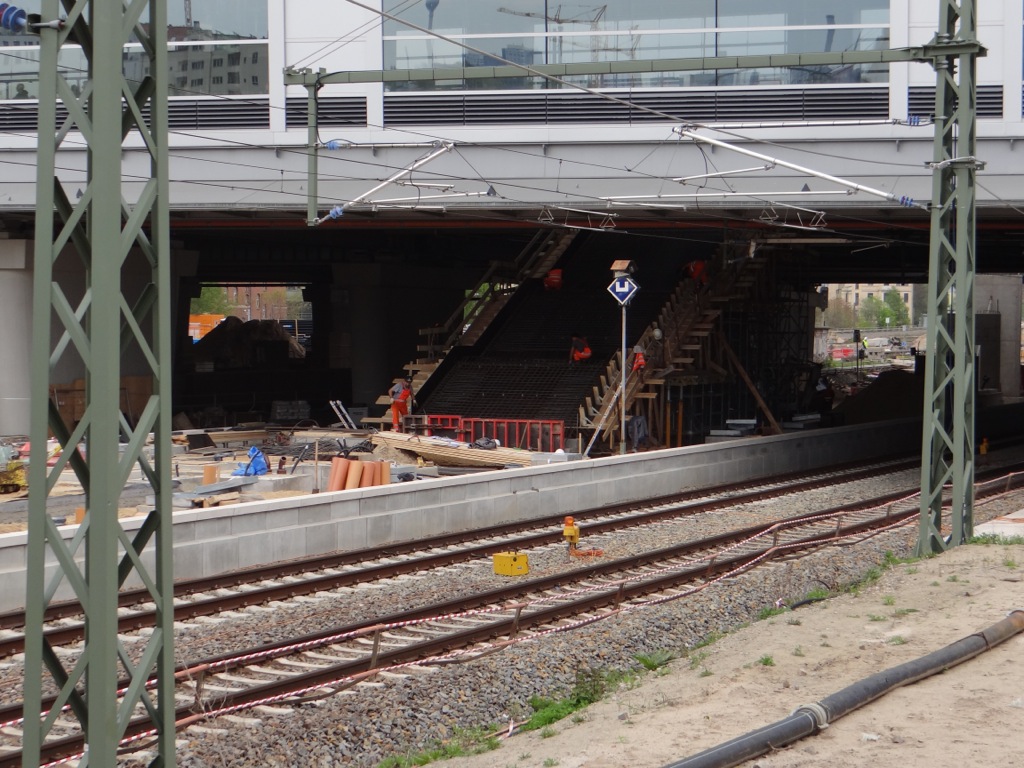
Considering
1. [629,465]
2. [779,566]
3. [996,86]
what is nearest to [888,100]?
[996,86]

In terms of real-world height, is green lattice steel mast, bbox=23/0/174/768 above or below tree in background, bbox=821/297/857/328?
below

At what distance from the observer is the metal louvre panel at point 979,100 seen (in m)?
24.9

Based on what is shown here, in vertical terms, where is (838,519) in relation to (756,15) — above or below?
below

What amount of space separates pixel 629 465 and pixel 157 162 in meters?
17.4

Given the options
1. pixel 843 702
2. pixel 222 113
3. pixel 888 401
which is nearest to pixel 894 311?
pixel 888 401

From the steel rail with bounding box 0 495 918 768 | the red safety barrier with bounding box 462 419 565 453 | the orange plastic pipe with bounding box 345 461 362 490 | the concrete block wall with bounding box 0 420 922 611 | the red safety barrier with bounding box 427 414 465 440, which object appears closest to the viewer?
the steel rail with bounding box 0 495 918 768

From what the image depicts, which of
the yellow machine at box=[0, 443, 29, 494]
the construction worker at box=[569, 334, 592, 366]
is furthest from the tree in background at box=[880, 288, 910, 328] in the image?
the yellow machine at box=[0, 443, 29, 494]

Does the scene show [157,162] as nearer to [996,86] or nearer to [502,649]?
[502,649]

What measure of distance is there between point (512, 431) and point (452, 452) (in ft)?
10.0

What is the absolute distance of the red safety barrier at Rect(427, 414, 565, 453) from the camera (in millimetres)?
26109

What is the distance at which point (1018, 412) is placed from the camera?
42.8 m

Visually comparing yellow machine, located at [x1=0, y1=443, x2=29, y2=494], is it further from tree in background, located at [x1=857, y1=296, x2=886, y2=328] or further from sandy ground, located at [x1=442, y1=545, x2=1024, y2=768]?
tree in background, located at [x1=857, y1=296, x2=886, y2=328]

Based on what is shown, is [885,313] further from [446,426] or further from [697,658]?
[697,658]

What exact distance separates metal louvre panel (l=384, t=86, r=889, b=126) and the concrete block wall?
730 cm
